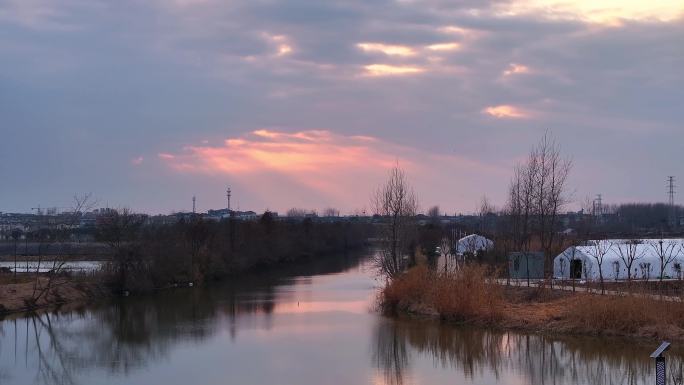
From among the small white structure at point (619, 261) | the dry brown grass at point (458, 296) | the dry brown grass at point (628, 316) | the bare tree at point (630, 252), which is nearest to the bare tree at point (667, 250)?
the small white structure at point (619, 261)

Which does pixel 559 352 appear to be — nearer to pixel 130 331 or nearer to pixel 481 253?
pixel 130 331

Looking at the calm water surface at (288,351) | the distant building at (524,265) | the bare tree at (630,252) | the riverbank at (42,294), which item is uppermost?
the bare tree at (630,252)

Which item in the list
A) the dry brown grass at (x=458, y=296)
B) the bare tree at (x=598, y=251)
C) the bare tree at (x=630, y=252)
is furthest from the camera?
the bare tree at (x=598, y=251)

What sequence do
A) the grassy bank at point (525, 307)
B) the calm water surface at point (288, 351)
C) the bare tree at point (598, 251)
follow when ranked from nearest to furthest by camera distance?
1. the calm water surface at point (288, 351)
2. the grassy bank at point (525, 307)
3. the bare tree at point (598, 251)

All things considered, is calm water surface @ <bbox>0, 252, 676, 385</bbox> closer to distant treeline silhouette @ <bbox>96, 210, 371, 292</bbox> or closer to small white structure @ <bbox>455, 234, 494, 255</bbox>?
distant treeline silhouette @ <bbox>96, 210, 371, 292</bbox>

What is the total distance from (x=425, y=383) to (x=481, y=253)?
3126 cm

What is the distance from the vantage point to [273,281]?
1852 inches

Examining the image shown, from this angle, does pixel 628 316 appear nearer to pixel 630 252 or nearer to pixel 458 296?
pixel 458 296

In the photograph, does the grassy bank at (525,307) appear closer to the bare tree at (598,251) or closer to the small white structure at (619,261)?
the bare tree at (598,251)

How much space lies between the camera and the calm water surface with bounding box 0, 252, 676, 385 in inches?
661

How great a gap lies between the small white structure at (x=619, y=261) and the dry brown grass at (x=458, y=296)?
29.5 feet

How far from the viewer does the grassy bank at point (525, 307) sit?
2072 centimetres

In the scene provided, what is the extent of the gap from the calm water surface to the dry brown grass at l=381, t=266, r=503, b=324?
0.94m

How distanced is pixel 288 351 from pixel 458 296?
24.6 ft
